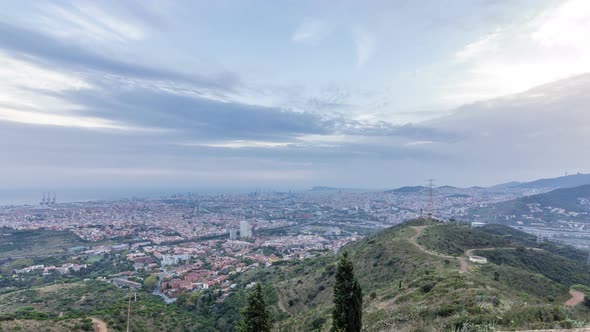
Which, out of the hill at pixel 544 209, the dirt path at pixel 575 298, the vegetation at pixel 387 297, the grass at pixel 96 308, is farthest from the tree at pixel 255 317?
the hill at pixel 544 209

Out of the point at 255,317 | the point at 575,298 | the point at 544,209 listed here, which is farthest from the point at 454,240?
the point at 544,209

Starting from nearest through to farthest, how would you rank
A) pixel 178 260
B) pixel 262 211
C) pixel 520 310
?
pixel 520 310 < pixel 178 260 < pixel 262 211

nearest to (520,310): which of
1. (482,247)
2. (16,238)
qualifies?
(482,247)

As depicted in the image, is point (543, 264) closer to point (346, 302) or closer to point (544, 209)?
point (346, 302)

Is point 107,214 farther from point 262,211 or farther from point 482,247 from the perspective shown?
point 482,247

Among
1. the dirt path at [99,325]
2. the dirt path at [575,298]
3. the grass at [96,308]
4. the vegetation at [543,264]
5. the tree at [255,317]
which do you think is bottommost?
the grass at [96,308]

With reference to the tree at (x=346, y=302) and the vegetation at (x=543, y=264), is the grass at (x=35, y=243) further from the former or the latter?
the vegetation at (x=543, y=264)
